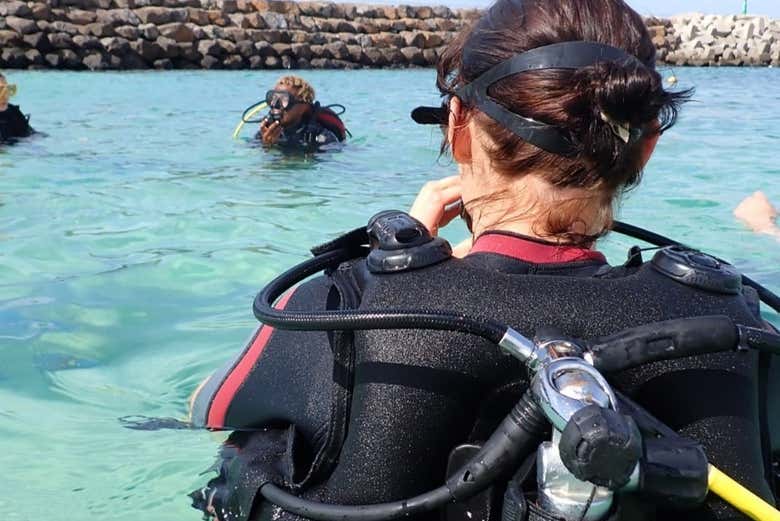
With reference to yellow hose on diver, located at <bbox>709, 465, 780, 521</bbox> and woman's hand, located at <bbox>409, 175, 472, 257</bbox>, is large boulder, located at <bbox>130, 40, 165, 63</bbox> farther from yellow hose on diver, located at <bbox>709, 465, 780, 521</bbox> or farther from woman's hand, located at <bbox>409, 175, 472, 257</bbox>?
yellow hose on diver, located at <bbox>709, 465, 780, 521</bbox>

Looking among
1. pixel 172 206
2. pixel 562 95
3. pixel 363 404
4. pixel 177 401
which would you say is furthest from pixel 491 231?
pixel 172 206

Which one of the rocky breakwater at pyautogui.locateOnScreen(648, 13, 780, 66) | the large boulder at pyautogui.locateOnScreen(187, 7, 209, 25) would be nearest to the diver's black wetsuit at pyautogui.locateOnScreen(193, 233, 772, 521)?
the large boulder at pyautogui.locateOnScreen(187, 7, 209, 25)

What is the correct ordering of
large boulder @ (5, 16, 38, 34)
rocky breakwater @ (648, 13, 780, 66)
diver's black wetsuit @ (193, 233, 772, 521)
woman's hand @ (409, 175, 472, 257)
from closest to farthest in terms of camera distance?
diver's black wetsuit @ (193, 233, 772, 521)
woman's hand @ (409, 175, 472, 257)
large boulder @ (5, 16, 38, 34)
rocky breakwater @ (648, 13, 780, 66)

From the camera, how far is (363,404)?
147 centimetres

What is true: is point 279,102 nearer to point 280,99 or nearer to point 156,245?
point 280,99

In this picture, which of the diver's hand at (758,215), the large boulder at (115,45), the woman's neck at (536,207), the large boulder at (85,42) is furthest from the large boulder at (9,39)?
the woman's neck at (536,207)

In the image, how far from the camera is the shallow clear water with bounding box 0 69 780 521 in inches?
115

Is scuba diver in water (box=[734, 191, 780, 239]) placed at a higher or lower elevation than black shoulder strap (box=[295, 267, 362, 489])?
lower

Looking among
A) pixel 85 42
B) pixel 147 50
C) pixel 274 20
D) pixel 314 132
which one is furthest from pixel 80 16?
pixel 314 132

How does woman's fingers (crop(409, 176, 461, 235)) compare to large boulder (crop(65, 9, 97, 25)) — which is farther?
large boulder (crop(65, 9, 97, 25))

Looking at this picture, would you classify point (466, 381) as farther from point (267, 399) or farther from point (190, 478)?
point (190, 478)

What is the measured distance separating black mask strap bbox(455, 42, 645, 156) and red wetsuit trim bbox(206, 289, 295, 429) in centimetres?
58

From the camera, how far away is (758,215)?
6.40 metres

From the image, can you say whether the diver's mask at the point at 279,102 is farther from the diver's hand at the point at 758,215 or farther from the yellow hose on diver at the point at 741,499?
the yellow hose on diver at the point at 741,499
